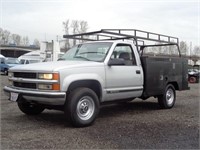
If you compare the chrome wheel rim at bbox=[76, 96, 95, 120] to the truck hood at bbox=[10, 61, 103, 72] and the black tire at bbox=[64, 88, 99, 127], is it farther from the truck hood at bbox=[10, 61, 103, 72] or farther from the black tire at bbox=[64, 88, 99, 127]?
the truck hood at bbox=[10, 61, 103, 72]

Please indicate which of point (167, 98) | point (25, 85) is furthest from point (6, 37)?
point (25, 85)

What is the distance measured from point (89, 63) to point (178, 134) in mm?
2369

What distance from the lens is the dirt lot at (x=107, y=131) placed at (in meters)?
5.24

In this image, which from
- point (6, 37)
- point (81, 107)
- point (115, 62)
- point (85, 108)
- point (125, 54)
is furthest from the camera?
point (6, 37)

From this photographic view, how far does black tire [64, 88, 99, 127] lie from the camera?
20.9 feet

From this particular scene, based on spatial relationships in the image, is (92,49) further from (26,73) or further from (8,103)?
(8,103)

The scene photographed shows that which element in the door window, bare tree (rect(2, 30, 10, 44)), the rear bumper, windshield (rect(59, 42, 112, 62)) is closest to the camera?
the rear bumper

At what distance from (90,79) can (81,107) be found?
0.63 m

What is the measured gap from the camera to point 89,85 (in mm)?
7012

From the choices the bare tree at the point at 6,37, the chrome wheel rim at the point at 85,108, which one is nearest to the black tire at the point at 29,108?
the chrome wheel rim at the point at 85,108

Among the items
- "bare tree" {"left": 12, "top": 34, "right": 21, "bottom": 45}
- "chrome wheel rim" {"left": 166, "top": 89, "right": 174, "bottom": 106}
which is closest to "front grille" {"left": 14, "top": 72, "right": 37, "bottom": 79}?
"chrome wheel rim" {"left": 166, "top": 89, "right": 174, "bottom": 106}

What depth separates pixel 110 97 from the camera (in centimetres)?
742

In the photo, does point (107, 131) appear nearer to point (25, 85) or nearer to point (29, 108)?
point (25, 85)

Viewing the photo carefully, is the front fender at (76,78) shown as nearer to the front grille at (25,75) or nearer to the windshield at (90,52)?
the windshield at (90,52)
